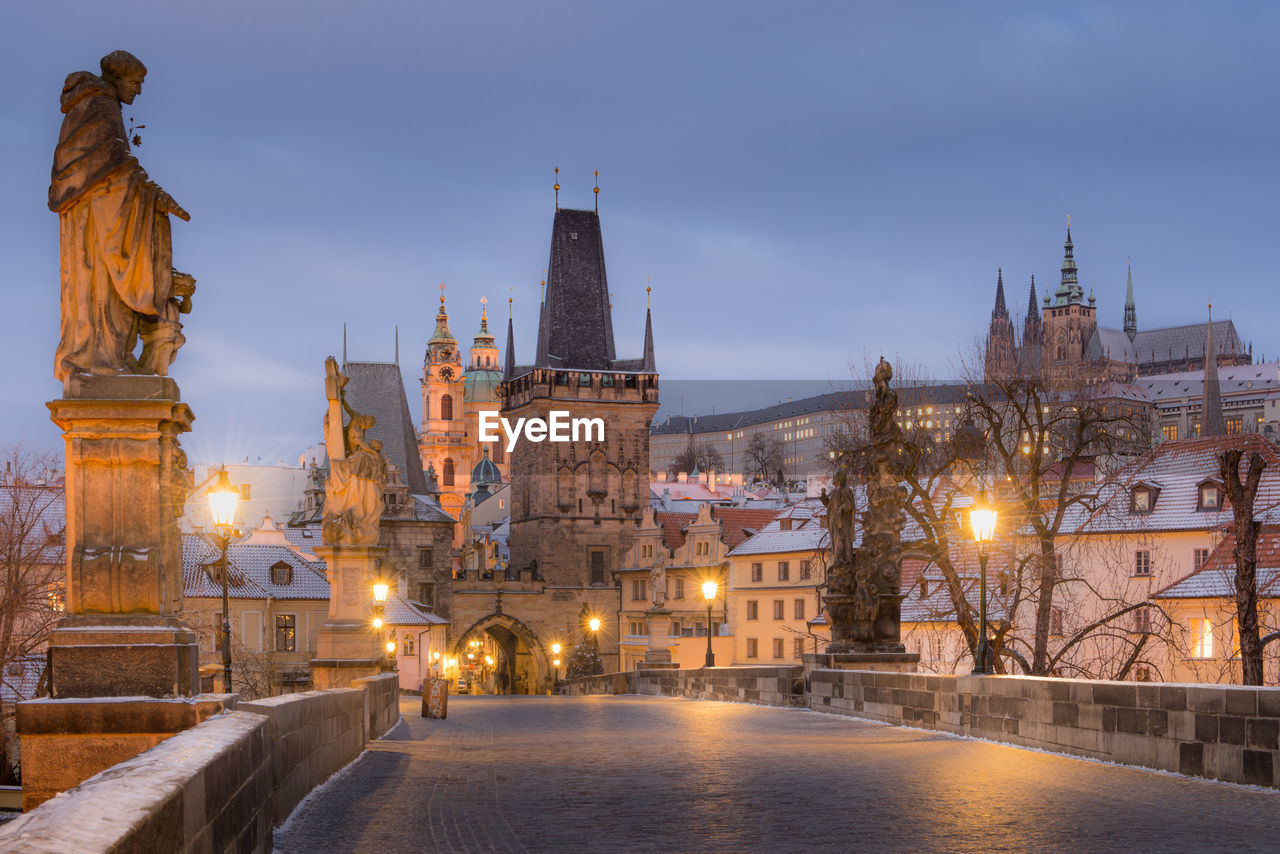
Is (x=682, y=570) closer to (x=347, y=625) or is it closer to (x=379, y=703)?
(x=347, y=625)

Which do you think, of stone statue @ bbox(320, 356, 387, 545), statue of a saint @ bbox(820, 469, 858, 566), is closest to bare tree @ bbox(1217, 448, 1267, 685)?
statue of a saint @ bbox(820, 469, 858, 566)

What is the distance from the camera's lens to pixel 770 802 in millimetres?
9875

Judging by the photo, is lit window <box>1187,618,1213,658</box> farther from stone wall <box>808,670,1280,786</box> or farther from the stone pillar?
the stone pillar

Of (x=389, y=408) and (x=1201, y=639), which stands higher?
(x=389, y=408)

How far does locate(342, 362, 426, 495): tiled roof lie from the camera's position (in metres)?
102

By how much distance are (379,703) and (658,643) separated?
2739cm

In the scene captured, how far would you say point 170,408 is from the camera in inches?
295

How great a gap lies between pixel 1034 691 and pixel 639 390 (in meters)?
A: 86.9

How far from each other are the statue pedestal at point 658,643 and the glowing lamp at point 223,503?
852 inches

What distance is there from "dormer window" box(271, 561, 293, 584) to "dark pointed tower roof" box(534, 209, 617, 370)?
33264mm

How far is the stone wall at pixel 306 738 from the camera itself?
8578 millimetres

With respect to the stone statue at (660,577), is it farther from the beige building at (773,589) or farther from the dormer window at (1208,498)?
the dormer window at (1208,498)

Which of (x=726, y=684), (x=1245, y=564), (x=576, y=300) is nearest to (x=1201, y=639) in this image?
(x=726, y=684)

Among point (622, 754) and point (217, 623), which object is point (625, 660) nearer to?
point (217, 623)
